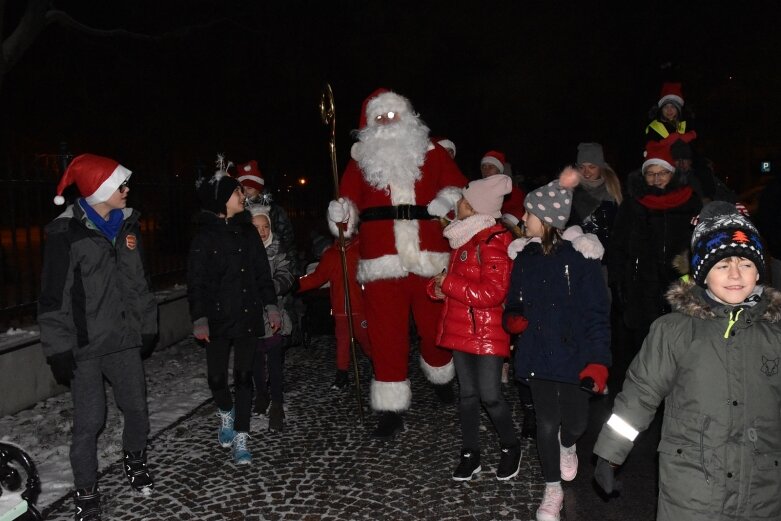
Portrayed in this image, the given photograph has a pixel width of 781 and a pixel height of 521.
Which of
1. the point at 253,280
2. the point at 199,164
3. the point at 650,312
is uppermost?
the point at 199,164

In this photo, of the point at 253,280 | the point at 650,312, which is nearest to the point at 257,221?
the point at 253,280

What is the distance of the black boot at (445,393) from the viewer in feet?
19.4

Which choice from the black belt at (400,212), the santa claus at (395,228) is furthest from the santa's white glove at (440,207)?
the black belt at (400,212)

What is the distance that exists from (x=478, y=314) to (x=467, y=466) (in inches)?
38.8

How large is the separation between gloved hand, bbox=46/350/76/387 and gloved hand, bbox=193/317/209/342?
3.07 feet

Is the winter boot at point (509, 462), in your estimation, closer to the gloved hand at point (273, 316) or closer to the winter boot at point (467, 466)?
the winter boot at point (467, 466)

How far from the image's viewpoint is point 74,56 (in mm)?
13594

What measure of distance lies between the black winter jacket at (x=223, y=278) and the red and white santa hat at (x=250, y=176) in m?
1.98

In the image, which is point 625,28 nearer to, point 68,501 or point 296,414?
point 296,414

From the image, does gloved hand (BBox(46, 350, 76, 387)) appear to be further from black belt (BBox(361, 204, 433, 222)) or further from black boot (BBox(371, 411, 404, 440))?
black belt (BBox(361, 204, 433, 222))

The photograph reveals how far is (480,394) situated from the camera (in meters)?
4.38

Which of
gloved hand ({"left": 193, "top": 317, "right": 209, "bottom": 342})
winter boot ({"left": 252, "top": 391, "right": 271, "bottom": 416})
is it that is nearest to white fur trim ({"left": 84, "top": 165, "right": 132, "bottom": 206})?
gloved hand ({"left": 193, "top": 317, "right": 209, "bottom": 342})

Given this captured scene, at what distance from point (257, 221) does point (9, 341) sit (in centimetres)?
246

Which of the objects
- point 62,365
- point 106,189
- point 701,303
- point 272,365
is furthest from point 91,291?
point 701,303
